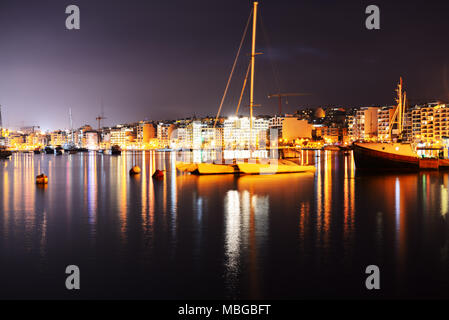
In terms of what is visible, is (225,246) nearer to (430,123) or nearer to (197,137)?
(430,123)

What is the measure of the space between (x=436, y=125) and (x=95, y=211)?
122 m

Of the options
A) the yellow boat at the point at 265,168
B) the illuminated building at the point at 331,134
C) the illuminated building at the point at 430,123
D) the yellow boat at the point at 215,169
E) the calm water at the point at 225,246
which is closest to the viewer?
the calm water at the point at 225,246

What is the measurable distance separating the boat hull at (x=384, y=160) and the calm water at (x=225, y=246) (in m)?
18.2

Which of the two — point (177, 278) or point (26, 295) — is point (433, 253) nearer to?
point (177, 278)

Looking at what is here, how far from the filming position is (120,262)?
9.23 m

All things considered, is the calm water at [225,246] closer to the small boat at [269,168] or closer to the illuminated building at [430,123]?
the small boat at [269,168]

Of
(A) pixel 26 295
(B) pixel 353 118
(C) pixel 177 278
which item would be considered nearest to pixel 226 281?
(C) pixel 177 278

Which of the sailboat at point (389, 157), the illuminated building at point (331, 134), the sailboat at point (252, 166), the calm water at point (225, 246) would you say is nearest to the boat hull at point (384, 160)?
the sailboat at point (389, 157)

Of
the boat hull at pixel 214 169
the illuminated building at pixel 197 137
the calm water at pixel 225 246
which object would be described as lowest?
the calm water at pixel 225 246

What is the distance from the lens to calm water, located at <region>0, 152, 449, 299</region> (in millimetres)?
7672

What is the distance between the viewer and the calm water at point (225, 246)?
25.2ft

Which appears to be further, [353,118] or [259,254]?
[353,118]

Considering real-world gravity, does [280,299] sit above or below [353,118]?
below

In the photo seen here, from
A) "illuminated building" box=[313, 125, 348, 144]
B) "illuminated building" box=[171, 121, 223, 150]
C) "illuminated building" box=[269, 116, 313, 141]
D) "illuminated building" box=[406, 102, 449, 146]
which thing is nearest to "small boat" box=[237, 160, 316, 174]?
"illuminated building" box=[406, 102, 449, 146]
